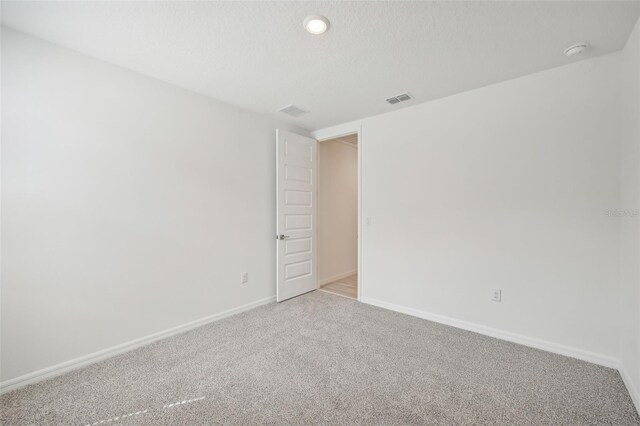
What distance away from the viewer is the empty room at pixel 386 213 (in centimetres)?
178

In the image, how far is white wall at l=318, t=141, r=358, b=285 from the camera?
4.64 meters

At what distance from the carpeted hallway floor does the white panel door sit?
1.09 m

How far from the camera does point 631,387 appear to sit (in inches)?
72.4

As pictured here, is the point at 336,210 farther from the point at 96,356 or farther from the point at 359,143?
the point at 96,356

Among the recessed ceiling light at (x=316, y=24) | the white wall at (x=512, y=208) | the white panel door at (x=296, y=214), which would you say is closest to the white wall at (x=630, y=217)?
the white wall at (x=512, y=208)

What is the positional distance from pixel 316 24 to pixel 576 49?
1.97m

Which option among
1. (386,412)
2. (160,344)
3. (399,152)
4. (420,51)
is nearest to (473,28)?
(420,51)

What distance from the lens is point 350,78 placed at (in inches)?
102

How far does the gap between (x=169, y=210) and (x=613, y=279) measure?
3868mm

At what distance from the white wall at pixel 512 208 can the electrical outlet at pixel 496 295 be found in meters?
0.03

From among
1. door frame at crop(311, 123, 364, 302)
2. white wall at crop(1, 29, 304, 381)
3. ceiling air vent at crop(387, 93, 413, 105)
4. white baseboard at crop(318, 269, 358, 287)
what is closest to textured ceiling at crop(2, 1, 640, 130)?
ceiling air vent at crop(387, 93, 413, 105)

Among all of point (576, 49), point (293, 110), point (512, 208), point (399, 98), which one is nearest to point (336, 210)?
point (293, 110)

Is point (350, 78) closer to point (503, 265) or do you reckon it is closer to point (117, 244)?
point (503, 265)

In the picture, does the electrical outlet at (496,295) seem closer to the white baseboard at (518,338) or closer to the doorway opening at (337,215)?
the white baseboard at (518,338)
